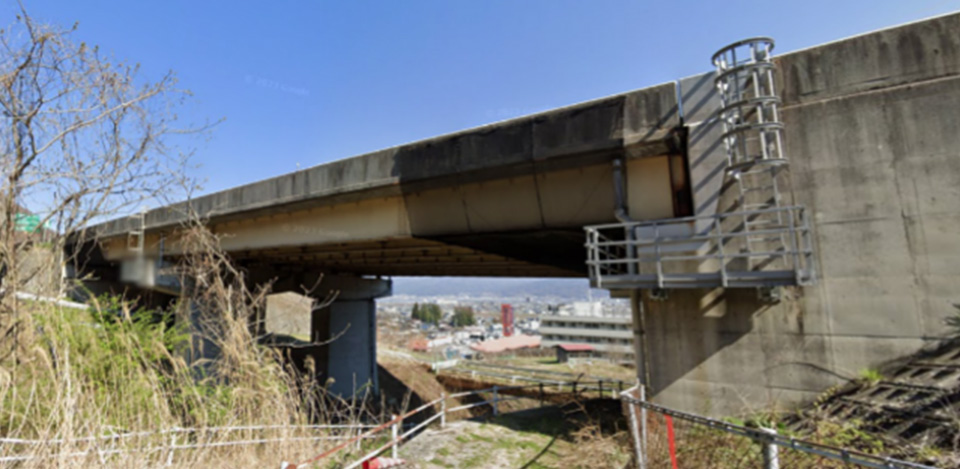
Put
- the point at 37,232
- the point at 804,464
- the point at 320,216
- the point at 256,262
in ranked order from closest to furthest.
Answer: the point at 804,464
the point at 37,232
the point at 320,216
the point at 256,262

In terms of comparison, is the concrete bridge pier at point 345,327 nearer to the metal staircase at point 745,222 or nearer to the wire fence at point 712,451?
the metal staircase at point 745,222

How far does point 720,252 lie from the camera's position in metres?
7.56

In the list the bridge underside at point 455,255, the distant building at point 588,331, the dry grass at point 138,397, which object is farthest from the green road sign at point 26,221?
the distant building at point 588,331

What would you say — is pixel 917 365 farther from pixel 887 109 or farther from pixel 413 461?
pixel 413 461

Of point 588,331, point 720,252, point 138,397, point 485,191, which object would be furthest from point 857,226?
point 588,331

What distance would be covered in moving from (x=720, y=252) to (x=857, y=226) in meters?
2.08

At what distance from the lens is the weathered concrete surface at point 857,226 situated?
6.85 metres

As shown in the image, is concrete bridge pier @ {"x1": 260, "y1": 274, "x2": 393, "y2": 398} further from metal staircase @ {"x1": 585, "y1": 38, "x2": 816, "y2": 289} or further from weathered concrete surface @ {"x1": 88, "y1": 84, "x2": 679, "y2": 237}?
metal staircase @ {"x1": 585, "y1": 38, "x2": 816, "y2": 289}

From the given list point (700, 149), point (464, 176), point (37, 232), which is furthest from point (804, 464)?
point (37, 232)

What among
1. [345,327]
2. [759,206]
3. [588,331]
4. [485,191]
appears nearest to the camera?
[759,206]

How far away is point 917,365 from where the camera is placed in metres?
6.52

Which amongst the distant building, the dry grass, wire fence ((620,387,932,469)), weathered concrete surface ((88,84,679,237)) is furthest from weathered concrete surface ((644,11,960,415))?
the distant building

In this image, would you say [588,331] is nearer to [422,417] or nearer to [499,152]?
[422,417]

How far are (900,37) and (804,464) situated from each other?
7.01 meters
